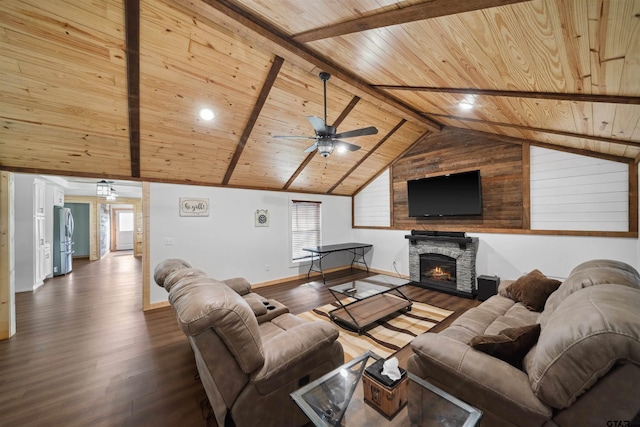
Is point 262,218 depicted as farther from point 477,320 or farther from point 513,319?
point 513,319

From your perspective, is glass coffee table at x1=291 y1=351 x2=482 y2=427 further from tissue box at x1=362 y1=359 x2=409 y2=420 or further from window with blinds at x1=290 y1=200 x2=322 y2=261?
window with blinds at x1=290 y1=200 x2=322 y2=261

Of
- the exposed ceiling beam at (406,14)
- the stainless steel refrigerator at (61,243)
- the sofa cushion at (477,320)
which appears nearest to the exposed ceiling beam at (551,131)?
the sofa cushion at (477,320)

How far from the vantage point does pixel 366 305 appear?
145 inches

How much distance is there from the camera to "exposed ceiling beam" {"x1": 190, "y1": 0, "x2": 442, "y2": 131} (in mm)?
2117

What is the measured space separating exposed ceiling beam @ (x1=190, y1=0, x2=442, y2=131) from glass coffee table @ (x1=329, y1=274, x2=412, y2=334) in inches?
109

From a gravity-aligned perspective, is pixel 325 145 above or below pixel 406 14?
below

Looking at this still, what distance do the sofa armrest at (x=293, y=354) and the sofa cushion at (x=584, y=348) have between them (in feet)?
3.80

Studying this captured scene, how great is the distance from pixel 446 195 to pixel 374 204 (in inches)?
76.8

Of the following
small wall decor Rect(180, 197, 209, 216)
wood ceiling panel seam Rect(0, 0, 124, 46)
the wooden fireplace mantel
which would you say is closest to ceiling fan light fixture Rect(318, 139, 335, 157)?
wood ceiling panel seam Rect(0, 0, 124, 46)

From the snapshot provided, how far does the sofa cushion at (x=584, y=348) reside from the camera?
996mm

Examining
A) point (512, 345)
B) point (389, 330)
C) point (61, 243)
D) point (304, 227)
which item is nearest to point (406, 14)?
point (512, 345)

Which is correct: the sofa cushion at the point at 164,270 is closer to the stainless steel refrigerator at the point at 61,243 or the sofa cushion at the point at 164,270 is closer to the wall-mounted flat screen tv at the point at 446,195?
the wall-mounted flat screen tv at the point at 446,195

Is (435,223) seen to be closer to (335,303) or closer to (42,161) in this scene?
(335,303)

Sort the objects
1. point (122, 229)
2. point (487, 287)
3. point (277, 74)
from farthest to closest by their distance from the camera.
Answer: point (122, 229) → point (487, 287) → point (277, 74)
